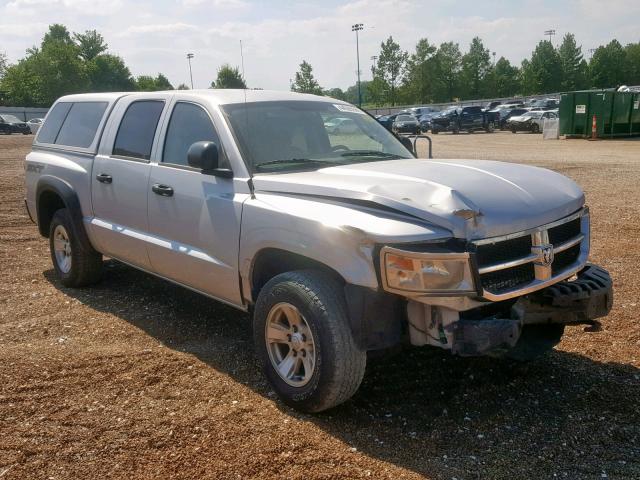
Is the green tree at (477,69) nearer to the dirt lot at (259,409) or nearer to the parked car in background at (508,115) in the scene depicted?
the parked car in background at (508,115)

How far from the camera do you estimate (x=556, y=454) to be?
3.24m

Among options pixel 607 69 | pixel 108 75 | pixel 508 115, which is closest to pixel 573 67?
pixel 607 69

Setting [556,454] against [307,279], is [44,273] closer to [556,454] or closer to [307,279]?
[307,279]

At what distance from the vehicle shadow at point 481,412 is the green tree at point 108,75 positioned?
103 m

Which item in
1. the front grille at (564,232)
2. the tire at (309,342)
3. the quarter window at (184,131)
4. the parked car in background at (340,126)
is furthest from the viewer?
Answer: the parked car in background at (340,126)

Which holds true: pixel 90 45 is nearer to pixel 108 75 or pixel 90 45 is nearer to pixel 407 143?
pixel 108 75

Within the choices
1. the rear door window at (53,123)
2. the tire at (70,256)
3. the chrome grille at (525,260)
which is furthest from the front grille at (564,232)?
the rear door window at (53,123)

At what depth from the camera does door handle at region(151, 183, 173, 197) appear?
180 inches

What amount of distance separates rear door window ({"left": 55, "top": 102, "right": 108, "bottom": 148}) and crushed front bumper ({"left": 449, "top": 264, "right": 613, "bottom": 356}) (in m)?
4.04

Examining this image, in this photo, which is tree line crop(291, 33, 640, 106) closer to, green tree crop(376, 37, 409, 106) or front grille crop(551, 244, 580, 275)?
green tree crop(376, 37, 409, 106)

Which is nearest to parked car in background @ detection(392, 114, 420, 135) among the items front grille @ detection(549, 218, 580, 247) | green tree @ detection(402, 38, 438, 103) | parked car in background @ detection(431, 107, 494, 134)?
parked car in background @ detection(431, 107, 494, 134)

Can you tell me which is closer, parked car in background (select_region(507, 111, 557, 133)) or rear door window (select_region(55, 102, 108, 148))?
rear door window (select_region(55, 102, 108, 148))

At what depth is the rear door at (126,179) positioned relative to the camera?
498 cm

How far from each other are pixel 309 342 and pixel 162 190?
5.88 feet
